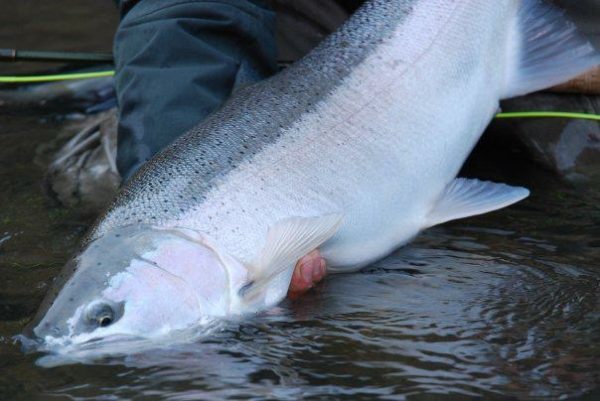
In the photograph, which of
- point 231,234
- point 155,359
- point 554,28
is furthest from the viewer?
point 554,28

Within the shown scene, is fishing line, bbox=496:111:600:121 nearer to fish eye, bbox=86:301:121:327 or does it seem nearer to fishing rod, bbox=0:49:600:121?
fishing rod, bbox=0:49:600:121

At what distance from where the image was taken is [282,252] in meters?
2.76

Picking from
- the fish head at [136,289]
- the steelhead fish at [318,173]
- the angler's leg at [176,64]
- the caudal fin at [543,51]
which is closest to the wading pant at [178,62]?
the angler's leg at [176,64]

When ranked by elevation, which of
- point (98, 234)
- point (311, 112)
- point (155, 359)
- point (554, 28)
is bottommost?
point (155, 359)

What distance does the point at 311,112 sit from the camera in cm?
300

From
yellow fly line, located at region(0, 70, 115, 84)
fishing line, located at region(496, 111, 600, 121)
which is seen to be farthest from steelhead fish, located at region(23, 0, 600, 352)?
yellow fly line, located at region(0, 70, 115, 84)

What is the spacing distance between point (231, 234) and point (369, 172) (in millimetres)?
491

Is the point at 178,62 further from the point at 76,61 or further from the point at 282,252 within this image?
the point at 282,252

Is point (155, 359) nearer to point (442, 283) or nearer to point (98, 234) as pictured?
point (98, 234)

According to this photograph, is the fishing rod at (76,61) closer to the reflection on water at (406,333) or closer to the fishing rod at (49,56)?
the fishing rod at (49,56)

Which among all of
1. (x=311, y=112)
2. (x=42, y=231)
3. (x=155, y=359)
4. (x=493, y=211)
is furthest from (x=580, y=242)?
(x=42, y=231)

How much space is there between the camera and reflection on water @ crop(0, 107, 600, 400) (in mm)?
2348

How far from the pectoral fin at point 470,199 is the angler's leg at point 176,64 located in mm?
740

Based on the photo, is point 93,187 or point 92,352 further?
point 93,187
